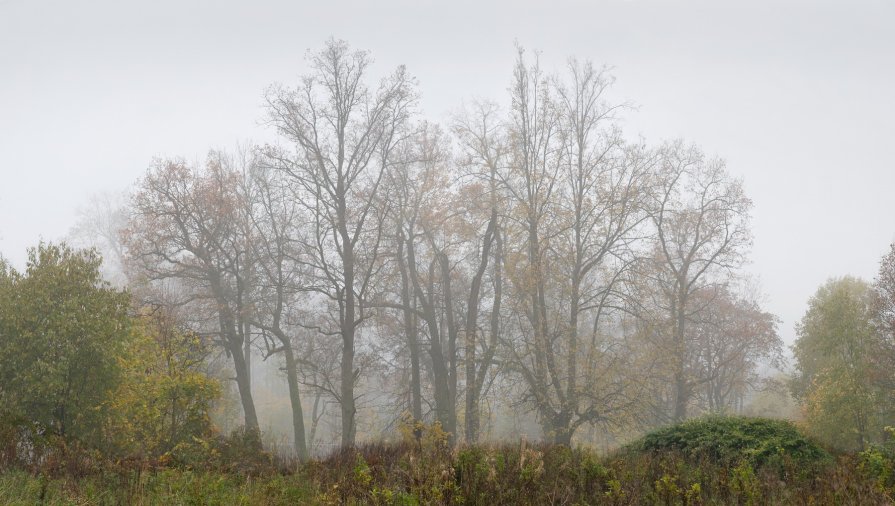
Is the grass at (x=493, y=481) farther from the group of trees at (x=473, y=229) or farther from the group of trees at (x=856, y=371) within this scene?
the group of trees at (x=856, y=371)

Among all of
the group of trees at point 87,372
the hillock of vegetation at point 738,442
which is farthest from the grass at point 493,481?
the group of trees at point 87,372

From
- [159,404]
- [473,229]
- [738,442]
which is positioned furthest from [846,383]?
[159,404]

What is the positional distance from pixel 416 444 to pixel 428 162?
14943mm

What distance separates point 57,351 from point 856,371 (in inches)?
968

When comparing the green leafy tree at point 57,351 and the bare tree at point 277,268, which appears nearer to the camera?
the green leafy tree at point 57,351

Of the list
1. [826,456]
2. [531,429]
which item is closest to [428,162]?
[826,456]

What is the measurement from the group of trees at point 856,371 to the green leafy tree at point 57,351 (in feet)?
74.0

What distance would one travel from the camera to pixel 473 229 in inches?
848

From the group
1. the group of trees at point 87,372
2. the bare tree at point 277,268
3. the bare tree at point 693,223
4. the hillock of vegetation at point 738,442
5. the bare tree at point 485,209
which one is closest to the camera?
the hillock of vegetation at point 738,442

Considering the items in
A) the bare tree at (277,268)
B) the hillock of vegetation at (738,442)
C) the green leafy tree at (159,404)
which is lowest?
the hillock of vegetation at (738,442)

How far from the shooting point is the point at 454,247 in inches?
925

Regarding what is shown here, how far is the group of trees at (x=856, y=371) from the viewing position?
65.4 feet

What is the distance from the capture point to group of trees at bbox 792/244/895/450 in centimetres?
1994

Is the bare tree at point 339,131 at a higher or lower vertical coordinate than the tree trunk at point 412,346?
higher
